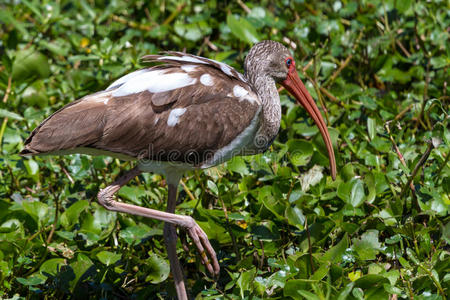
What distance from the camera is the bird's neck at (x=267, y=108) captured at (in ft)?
14.8

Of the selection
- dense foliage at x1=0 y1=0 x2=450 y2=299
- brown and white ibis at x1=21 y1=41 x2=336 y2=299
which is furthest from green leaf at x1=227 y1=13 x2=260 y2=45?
brown and white ibis at x1=21 y1=41 x2=336 y2=299

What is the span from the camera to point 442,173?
15.1 ft

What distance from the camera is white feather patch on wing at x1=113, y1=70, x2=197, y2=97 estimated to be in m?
4.12

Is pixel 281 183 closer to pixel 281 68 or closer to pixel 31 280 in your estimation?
pixel 281 68

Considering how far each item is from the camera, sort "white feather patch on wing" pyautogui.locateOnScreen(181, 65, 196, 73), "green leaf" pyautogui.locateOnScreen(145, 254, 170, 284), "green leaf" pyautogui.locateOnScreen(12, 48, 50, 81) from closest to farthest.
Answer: "white feather patch on wing" pyautogui.locateOnScreen(181, 65, 196, 73), "green leaf" pyautogui.locateOnScreen(145, 254, 170, 284), "green leaf" pyautogui.locateOnScreen(12, 48, 50, 81)

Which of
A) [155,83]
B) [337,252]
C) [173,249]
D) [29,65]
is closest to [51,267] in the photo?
[173,249]

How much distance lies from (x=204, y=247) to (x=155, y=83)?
104 cm

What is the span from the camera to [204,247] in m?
4.23

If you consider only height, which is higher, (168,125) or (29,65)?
(168,125)

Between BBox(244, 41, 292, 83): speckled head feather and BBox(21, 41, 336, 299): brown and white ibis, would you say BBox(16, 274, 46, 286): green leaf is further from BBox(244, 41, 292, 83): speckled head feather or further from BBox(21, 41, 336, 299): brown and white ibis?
BBox(244, 41, 292, 83): speckled head feather

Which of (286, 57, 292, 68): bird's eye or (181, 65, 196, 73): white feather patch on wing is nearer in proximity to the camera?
(181, 65, 196, 73): white feather patch on wing

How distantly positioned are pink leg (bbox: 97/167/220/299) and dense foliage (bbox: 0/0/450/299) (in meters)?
0.10

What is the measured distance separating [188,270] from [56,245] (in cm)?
92

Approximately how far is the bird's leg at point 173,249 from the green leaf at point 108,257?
323 millimetres
